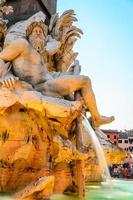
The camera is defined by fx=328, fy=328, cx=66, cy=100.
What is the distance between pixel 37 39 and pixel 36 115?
136cm

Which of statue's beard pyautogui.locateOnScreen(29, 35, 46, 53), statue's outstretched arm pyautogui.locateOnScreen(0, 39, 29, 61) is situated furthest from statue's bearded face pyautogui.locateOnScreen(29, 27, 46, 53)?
statue's outstretched arm pyautogui.locateOnScreen(0, 39, 29, 61)

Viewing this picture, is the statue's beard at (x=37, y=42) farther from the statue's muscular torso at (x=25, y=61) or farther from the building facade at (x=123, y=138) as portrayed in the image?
the building facade at (x=123, y=138)

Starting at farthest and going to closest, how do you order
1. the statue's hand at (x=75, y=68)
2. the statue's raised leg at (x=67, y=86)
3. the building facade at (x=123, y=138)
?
the building facade at (x=123, y=138) → the statue's hand at (x=75, y=68) → the statue's raised leg at (x=67, y=86)

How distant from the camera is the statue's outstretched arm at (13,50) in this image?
484cm

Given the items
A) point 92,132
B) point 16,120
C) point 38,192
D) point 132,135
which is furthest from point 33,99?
point 132,135

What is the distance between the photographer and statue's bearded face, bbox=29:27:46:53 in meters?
5.38

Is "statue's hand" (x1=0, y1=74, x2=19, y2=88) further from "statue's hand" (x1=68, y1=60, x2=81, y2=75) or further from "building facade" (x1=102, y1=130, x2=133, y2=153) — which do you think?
"building facade" (x1=102, y1=130, x2=133, y2=153)

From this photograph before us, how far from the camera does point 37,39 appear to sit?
5.41 m

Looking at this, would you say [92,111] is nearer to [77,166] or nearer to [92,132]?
[92,132]

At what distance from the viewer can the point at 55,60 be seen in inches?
266

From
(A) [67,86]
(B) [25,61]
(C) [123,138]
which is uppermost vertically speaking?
(C) [123,138]

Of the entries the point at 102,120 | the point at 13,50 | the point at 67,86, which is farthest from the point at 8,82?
the point at 102,120

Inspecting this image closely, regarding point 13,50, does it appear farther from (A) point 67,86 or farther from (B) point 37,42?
(A) point 67,86

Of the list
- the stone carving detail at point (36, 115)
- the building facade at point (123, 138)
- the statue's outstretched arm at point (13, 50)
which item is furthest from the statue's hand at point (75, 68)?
the building facade at point (123, 138)
